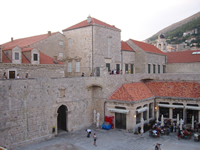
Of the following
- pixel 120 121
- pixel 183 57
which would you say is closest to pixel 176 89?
pixel 120 121

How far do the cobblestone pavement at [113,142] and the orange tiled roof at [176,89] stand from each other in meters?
6.48

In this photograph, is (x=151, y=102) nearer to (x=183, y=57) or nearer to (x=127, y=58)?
(x=127, y=58)

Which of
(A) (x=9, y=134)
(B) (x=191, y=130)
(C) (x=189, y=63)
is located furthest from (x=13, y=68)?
(C) (x=189, y=63)

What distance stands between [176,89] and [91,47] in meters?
13.6

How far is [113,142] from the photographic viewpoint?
20.4 metres

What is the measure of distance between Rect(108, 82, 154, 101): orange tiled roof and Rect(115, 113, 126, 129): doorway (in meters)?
2.08

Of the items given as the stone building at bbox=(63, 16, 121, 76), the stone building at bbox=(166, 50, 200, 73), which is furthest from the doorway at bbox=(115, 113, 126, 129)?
the stone building at bbox=(166, 50, 200, 73)

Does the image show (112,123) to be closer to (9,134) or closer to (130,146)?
(130,146)

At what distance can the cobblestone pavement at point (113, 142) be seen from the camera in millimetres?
18812

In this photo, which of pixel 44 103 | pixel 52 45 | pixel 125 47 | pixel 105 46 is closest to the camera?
pixel 44 103

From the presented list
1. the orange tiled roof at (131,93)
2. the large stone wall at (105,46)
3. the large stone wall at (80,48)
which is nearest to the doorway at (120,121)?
the orange tiled roof at (131,93)

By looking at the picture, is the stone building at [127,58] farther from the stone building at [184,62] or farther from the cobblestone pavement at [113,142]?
the cobblestone pavement at [113,142]

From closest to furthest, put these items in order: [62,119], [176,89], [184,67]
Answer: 1. [62,119]
2. [176,89]
3. [184,67]

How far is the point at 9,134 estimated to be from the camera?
680 inches
